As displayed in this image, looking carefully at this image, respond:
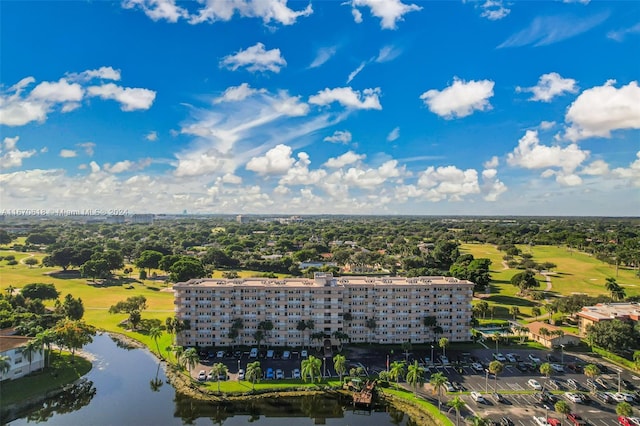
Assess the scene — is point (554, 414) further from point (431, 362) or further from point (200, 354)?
point (200, 354)

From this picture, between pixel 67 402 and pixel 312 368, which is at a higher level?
pixel 312 368

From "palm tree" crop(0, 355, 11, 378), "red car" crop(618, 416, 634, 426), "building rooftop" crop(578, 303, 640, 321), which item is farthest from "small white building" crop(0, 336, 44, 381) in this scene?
"building rooftop" crop(578, 303, 640, 321)

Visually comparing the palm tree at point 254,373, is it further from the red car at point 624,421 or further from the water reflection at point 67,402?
the red car at point 624,421

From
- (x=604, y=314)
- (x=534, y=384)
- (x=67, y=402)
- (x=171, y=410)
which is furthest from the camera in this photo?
(x=604, y=314)

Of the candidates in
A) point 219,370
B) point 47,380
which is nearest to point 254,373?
point 219,370

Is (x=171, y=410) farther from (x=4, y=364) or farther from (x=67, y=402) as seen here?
(x=4, y=364)

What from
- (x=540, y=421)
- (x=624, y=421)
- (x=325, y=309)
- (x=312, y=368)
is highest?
(x=325, y=309)

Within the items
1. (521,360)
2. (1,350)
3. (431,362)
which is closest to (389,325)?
(431,362)
